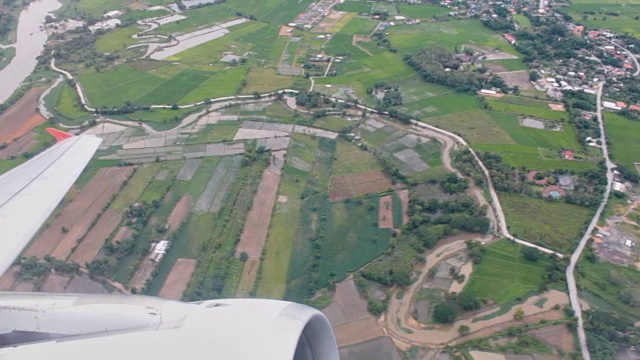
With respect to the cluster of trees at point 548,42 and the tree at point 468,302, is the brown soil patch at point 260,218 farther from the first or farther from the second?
the cluster of trees at point 548,42

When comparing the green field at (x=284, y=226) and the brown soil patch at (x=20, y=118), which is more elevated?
the brown soil patch at (x=20, y=118)

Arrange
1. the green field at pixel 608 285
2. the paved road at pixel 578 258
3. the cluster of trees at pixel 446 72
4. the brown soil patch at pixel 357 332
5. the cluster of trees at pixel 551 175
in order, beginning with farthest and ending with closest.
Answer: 1. the cluster of trees at pixel 446 72
2. the cluster of trees at pixel 551 175
3. the green field at pixel 608 285
4. the brown soil patch at pixel 357 332
5. the paved road at pixel 578 258

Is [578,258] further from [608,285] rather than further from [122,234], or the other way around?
[122,234]

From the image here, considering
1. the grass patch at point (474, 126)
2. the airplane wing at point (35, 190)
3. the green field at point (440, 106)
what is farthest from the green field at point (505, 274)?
the airplane wing at point (35, 190)

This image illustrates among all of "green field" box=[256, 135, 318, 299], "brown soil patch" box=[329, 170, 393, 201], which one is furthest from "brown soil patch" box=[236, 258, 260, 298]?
"brown soil patch" box=[329, 170, 393, 201]

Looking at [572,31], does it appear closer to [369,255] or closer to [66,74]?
[369,255]

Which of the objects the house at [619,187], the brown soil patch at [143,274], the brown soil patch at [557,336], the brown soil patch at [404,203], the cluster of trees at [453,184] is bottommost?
the brown soil patch at [557,336]

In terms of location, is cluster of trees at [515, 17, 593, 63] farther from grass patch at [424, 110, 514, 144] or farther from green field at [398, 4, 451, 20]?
grass patch at [424, 110, 514, 144]

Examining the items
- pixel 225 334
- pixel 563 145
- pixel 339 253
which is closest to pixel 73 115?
pixel 339 253
